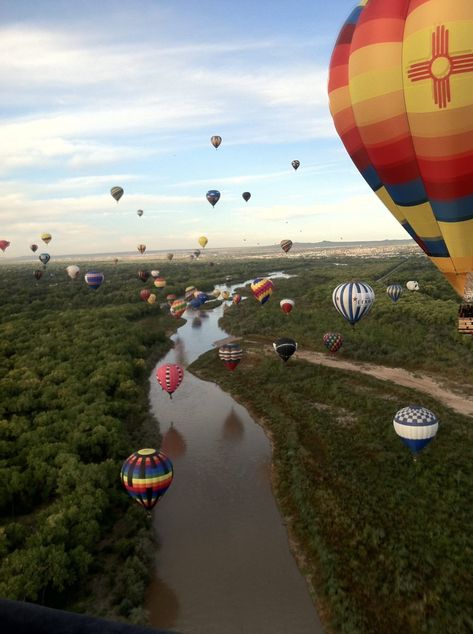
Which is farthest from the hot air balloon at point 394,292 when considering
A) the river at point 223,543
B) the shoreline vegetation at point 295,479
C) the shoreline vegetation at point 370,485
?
the river at point 223,543

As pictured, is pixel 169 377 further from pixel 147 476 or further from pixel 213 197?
pixel 213 197

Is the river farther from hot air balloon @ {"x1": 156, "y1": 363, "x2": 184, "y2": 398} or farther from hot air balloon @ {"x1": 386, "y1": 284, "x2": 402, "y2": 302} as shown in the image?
hot air balloon @ {"x1": 386, "y1": 284, "x2": 402, "y2": 302}

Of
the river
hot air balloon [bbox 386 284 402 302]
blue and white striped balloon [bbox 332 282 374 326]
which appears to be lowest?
the river

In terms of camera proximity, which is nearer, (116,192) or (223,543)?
(223,543)

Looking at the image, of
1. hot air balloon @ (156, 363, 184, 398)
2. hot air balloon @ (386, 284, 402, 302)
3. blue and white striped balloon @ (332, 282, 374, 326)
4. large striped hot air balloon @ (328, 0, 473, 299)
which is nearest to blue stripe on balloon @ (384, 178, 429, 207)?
large striped hot air balloon @ (328, 0, 473, 299)

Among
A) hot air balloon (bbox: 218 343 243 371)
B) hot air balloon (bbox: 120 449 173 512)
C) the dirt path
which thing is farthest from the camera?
hot air balloon (bbox: 218 343 243 371)

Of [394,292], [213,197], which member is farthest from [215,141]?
[394,292]

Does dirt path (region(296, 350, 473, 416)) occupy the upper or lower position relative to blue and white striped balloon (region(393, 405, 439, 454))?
lower
